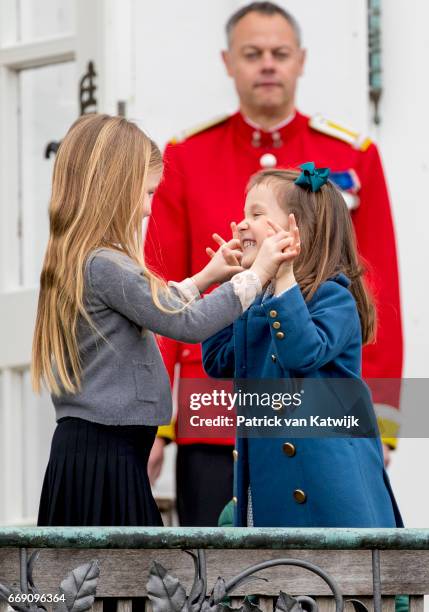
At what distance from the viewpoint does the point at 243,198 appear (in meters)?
4.20

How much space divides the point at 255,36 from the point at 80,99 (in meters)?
0.62

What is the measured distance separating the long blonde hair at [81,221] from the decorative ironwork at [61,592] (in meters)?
0.67

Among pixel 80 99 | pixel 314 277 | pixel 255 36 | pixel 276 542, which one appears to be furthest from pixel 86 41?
pixel 276 542

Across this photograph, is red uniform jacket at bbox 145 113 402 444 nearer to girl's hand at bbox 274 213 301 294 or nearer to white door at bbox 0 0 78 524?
white door at bbox 0 0 78 524

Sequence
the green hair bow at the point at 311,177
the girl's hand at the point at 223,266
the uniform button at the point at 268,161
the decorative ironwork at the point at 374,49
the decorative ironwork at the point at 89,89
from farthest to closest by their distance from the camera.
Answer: the decorative ironwork at the point at 374,49 → the decorative ironwork at the point at 89,89 → the uniform button at the point at 268,161 → the green hair bow at the point at 311,177 → the girl's hand at the point at 223,266

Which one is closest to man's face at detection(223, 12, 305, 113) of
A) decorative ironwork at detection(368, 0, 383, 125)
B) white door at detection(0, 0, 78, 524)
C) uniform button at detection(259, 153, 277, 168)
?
uniform button at detection(259, 153, 277, 168)

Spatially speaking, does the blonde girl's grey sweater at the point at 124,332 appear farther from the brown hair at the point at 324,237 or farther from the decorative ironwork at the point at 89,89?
the decorative ironwork at the point at 89,89

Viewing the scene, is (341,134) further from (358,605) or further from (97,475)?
(358,605)

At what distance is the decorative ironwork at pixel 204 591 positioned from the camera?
2.29 metres

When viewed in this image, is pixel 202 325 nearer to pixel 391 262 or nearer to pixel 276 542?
pixel 276 542

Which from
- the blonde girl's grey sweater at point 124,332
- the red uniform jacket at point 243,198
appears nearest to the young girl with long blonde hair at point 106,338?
the blonde girl's grey sweater at point 124,332

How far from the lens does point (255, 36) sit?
14.1 ft

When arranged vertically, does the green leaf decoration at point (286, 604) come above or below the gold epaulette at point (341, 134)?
below

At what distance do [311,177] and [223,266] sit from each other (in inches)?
10.9
